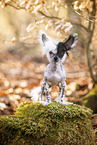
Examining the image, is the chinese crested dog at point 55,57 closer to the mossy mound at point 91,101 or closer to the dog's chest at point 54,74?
the dog's chest at point 54,74

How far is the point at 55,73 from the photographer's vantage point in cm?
336

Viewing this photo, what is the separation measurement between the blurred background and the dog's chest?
69 cm

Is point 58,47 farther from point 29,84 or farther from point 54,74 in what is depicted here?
point 29,84

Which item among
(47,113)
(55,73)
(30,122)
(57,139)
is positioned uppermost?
(55,73)

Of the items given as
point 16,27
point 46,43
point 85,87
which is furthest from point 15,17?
point 46,43

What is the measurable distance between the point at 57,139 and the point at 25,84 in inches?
276

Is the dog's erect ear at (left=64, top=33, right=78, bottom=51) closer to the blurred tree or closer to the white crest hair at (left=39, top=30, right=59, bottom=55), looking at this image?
the white crest hair at (left=39, top=30, right=59, bottom=55)

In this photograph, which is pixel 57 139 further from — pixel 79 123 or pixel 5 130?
pixel 5 130

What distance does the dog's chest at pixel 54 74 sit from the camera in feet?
11.0

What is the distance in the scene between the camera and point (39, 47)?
1180cm

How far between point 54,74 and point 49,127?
1032 millimetres

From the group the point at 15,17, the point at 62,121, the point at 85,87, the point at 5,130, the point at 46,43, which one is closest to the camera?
the point at 5,130

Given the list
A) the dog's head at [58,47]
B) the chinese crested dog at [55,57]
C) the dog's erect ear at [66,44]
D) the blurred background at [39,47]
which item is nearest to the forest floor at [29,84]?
the blurred background at [39,47]

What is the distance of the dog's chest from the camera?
336 centimetres
